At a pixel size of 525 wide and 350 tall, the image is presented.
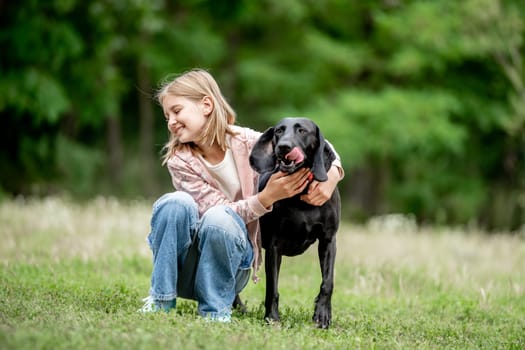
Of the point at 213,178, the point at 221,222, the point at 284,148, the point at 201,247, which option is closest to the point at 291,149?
the point at 284,148

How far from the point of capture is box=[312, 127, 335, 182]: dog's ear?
4.37 m

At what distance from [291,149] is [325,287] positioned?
0.96 meters

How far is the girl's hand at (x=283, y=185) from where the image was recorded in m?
4.42

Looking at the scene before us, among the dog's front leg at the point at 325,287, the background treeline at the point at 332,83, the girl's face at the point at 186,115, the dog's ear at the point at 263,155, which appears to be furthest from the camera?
the background treeline at the point at 332,83

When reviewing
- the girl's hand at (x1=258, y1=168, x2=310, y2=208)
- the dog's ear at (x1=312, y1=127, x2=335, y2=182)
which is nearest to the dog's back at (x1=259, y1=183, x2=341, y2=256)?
the girl's hand at (x1=258, y1=168, x2=310, y2=208)

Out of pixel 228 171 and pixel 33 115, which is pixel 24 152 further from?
pixel 228 171

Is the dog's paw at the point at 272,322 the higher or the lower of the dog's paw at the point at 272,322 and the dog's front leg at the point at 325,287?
the lower

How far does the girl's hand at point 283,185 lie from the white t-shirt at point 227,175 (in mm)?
458

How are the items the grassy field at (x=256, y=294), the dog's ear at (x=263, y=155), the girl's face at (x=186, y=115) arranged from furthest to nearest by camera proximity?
the girl's face at (x=186, y=115) → the dog's ear at (x=263, y=155) → the grassy field at (x=256, y=294)

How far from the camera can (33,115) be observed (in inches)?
527

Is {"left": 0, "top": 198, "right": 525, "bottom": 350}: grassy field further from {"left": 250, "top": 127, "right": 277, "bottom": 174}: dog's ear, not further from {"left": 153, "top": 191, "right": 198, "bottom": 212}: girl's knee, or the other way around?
{"left": 250, "top": 127, "right": 277, "bottom": 174}: dog's ear

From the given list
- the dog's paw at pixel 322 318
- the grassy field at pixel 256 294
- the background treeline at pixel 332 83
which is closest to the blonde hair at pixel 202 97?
the grassy field at pixel 256 294

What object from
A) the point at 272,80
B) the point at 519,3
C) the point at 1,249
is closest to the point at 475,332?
the point at 1,249

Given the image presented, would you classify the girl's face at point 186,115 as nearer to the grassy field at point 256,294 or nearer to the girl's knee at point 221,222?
the girl's knee at point 221,222
